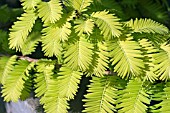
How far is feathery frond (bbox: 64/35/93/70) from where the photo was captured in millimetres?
1037

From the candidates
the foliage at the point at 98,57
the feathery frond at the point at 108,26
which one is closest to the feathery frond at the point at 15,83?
the foliage at the point at 98,57

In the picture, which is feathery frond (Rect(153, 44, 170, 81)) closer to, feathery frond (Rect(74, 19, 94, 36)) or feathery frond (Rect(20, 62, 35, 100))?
feathery frond (Rect(74, 19, 94, 36))

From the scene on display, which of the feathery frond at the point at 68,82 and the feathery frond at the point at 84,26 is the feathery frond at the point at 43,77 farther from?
the feathery frond at the point at 84,26

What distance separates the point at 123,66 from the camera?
1021 mm

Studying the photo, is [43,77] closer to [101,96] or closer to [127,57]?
[101,96]

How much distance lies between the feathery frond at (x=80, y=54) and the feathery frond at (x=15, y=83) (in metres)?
0.21

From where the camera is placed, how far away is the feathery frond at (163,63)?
1.01 m

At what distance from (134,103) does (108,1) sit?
53cm

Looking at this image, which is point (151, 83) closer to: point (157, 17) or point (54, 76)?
point (54, 76)

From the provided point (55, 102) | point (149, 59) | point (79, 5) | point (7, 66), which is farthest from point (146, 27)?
point (7, 66)

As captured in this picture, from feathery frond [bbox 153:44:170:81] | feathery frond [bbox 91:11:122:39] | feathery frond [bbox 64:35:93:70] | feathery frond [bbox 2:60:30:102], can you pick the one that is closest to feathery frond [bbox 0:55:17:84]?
feathery frond [bbox 2:60:30:102]

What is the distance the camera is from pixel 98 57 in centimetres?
108

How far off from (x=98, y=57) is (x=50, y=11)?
0.66 feet

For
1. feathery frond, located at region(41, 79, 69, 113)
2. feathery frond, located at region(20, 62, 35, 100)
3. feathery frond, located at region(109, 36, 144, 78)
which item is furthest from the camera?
feathery frond, located at region(20, 62, 35, 100)
